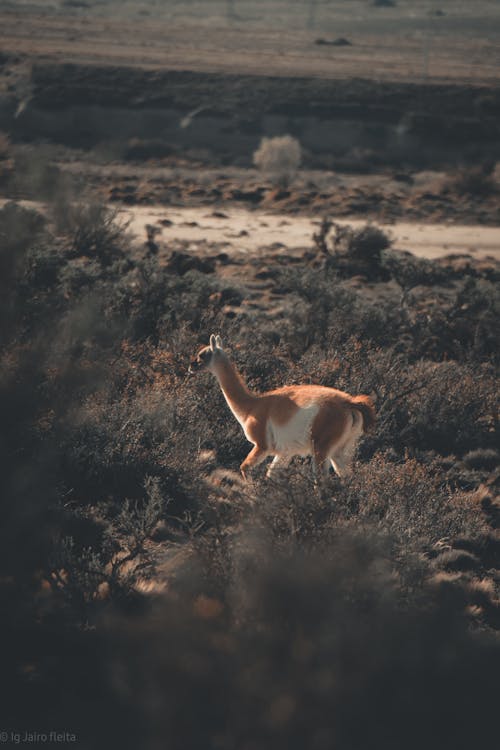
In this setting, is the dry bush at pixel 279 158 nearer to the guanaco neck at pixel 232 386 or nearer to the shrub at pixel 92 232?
the shrub at pixel 92 232

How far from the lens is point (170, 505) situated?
7.25 m

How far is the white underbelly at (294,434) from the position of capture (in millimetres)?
6688

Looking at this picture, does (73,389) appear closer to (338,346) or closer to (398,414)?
(398,414)

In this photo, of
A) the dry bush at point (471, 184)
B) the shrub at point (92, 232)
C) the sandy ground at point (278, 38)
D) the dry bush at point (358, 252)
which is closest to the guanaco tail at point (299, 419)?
the shrub at point (92, 232)

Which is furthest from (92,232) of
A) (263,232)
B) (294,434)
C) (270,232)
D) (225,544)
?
(225,544)

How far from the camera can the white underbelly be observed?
669 cm

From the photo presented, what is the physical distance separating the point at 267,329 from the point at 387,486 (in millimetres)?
5832

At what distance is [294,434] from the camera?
22.3 feet

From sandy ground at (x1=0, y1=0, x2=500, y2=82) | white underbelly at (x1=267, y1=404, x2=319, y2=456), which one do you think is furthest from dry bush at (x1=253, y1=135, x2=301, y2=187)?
white underbelly at (x1=267, y1=404, x2=319, y2=456)

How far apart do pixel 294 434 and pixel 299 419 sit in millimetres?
156

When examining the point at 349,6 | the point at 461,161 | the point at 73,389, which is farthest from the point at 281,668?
the point at 349,6

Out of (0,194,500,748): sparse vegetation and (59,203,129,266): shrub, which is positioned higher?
(0,194,500,748): sparse vegetation

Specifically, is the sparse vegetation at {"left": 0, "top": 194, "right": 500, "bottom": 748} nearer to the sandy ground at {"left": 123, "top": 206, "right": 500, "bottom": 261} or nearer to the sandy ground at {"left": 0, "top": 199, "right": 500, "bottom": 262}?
the sandy ground at {"left": 0, "top": 199, "right": 500, "bottom": 262}

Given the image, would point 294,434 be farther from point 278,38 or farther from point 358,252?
point 278,38
